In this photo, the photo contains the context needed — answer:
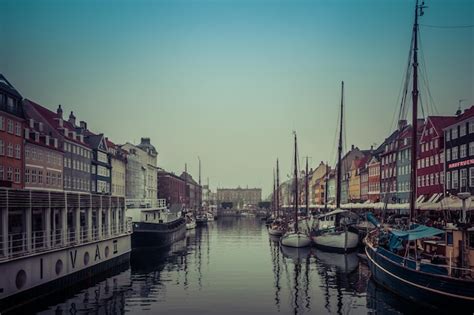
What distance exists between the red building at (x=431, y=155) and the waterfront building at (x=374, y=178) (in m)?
23.6

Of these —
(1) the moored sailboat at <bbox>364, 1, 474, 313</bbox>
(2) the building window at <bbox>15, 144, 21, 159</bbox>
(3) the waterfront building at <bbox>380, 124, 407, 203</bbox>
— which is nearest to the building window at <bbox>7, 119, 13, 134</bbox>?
(2) the building window at <bbox>15, 144, 21, 159</bbox>

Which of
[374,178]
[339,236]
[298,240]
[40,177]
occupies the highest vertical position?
[40,177]

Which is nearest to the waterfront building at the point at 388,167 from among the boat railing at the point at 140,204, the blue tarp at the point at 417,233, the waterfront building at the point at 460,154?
the waterfront building at the point at 460,154

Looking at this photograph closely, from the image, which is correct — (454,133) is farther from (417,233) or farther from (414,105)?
(417,233)

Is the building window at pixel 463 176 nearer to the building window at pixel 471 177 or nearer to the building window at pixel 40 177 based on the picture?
the building window at pixel 471 177

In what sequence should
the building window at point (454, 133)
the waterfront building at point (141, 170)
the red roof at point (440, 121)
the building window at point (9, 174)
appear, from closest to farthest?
the building window at point (9, 174)
the building window at point (454, 133)
the red roof at point (440, 121)
the waterfront building at point (141, 170)

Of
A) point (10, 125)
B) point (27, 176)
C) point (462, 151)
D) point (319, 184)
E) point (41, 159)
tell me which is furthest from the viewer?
point (319, 184)

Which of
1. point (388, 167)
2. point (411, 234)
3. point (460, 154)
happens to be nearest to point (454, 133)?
point (460, 154)

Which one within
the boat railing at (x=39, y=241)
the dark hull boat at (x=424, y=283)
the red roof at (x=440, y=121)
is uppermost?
the red roof at (x=440, y=121)

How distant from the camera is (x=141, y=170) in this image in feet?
434

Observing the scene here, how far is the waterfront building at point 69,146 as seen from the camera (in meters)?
78.2

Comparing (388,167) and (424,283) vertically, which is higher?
(388,167)

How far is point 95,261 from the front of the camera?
44.5m

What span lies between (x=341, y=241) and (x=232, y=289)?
2605 centimetres
